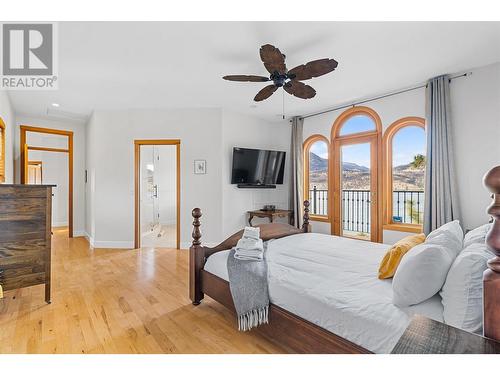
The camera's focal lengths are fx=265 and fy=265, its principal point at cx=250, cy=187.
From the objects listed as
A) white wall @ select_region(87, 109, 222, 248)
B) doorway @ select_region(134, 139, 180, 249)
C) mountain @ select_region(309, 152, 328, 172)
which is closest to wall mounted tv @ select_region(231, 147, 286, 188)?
white wall @ select_region(87, 109, 222, 248)

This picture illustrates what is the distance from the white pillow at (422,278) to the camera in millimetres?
1394

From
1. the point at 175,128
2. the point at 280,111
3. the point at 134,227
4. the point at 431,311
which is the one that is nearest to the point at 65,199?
the point at 134,227

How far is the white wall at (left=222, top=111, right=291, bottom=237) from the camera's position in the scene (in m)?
5.09

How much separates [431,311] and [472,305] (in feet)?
0.65

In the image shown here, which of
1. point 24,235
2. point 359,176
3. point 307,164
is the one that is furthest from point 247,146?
point 24,235

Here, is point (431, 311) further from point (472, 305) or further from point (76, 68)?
point (76, 68)

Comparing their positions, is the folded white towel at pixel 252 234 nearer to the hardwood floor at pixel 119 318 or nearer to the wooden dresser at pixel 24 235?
the hardwood floor at pixel 119 318

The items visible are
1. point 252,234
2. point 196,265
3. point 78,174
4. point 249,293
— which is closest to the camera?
point 249,293

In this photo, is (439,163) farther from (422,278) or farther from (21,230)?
(21,230)

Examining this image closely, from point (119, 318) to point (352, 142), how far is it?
14.3 feet

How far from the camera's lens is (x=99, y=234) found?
5.07 meters

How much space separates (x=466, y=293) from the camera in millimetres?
1243

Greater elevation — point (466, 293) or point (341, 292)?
point (466, 293)

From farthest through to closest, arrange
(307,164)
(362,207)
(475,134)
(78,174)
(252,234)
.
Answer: (78,174) < (307,164) < (362,207) < (475,134) < (252,234)
